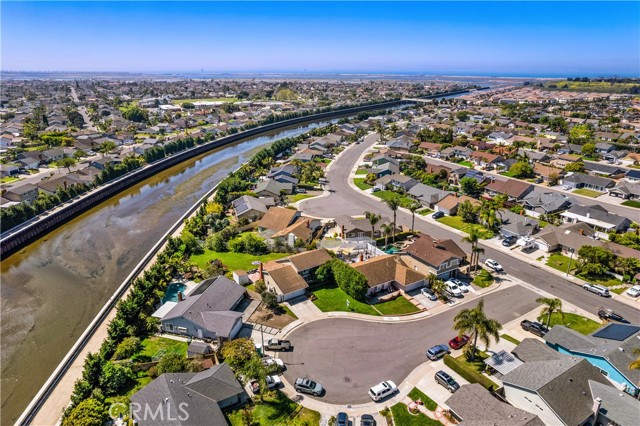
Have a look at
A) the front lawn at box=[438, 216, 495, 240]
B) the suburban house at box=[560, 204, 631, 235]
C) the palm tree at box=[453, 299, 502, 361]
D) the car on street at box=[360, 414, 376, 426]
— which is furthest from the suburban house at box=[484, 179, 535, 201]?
the car on street at box=[360, 414, 376, 426]

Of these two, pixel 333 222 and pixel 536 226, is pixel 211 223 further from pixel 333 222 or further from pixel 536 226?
pixel 536 226

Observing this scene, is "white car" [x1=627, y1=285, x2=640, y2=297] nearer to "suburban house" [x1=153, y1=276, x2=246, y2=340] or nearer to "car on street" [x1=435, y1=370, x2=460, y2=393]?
"car on street" [x1=435, y1=370, x2=460, y2=393]

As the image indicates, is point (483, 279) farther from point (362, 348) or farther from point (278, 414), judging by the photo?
point (278, 414)

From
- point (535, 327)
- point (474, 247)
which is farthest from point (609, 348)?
point (474, 247)

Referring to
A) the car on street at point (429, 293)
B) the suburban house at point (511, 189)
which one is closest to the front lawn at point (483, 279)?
the car on street at point (429, 293)

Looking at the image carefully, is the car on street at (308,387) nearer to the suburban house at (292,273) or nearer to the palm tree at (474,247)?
the suburban house at (292,273)
